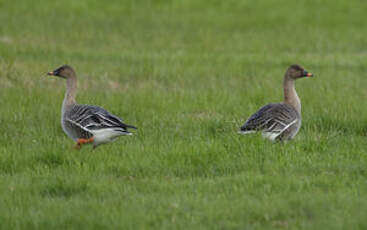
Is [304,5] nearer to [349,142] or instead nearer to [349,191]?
[349,142]

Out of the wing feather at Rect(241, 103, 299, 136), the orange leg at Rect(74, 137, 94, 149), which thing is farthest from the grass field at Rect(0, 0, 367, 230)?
the wing feather at Rect(241, 103, 299, 136)

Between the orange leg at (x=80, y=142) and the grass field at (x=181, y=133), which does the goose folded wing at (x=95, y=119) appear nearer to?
the orange leg at (x=80, y=142)

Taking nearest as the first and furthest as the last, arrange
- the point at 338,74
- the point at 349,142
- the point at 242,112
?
1. the point at 349,142
2. the point at 242,112
3. the point at 338,74

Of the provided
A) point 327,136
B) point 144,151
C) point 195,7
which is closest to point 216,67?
point 327,136

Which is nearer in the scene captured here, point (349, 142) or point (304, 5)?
point (349, 142)

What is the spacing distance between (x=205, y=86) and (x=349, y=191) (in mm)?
8404

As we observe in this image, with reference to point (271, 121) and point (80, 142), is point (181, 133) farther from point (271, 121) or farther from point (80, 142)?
point (80, 142)

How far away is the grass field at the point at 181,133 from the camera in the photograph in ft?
21.9

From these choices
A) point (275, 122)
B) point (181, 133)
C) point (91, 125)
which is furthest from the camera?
point (181, 133)

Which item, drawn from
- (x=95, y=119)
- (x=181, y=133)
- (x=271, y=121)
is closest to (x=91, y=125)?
(x=95, y=119)

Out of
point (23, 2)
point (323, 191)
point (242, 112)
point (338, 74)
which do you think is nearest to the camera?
point (323, 191)

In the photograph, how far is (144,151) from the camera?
888 centimetres

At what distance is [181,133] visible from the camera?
10.3 metres

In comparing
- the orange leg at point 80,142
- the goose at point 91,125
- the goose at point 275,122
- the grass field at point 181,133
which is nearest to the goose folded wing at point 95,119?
the goose at point 91,125
